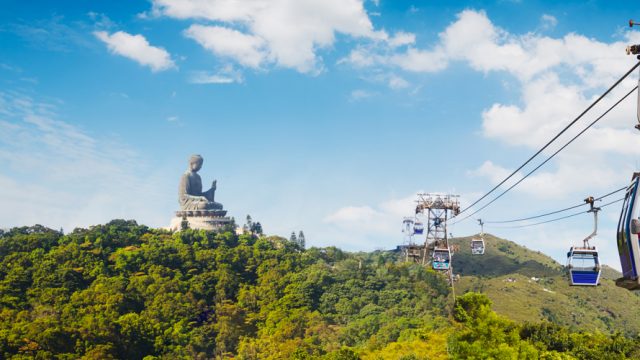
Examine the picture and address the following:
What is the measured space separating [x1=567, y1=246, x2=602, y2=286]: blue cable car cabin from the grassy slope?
8340 cm

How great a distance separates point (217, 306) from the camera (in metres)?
83.9

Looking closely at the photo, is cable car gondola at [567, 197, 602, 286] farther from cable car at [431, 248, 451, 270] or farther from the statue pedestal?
the statue pedestal

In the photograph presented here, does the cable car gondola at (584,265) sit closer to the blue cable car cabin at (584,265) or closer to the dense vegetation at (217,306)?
the blue cable car cabin at (584,265)

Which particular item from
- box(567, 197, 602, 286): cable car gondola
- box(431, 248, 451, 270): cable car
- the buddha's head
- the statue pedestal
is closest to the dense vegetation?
the statue pedestal

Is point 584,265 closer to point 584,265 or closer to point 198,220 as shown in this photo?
point 584,265

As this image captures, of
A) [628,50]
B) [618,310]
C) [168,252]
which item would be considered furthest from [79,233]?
[618,310]

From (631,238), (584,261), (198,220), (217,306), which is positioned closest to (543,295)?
(198,220)

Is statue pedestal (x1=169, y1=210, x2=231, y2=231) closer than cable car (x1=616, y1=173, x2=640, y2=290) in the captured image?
No

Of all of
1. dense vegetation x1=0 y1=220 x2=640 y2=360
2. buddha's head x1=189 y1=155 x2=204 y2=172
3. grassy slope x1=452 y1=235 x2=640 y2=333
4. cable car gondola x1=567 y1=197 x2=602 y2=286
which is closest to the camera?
cable car gondola x1=567 y1=197 x2=602 y2=286

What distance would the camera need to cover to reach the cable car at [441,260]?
41.9m

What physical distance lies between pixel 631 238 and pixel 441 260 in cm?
2975

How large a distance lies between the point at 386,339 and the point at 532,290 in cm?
7905

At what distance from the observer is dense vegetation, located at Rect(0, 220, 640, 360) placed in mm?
58188

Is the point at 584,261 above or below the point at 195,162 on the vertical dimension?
below
